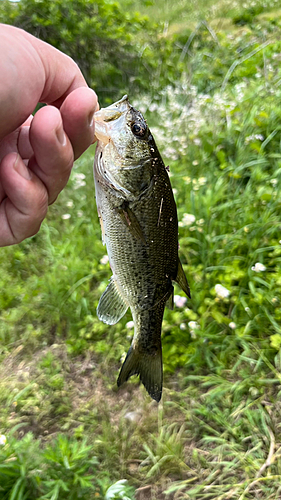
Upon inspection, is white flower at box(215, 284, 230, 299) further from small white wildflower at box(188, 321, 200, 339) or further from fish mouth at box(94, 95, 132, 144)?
fish mouth at box(94, 95, 132, 144)

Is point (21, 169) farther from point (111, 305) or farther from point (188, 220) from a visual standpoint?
point (188, 220)

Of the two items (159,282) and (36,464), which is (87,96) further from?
(36,464)

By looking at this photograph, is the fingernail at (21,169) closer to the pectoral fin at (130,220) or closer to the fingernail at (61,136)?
the fingernail at (61,136)

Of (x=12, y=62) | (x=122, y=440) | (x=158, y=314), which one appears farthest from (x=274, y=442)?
(x=12, y=62)

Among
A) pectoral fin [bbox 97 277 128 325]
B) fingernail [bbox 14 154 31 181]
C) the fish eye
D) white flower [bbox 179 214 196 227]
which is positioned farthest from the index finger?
white flower [bbox 179 214 196 227]

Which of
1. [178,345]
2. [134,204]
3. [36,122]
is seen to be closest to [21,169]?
[36,122]

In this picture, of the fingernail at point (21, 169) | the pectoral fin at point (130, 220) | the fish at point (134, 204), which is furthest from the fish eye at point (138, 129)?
the fingernail at point (21, 169)
